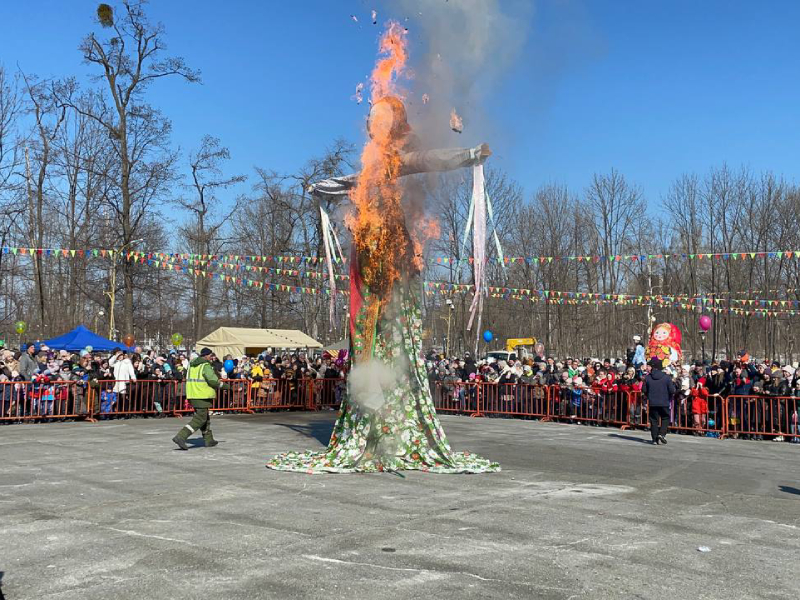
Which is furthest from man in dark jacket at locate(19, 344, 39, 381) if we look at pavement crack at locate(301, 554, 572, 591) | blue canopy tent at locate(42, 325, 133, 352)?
pavement crack at locate(301, 554, 572, 591)

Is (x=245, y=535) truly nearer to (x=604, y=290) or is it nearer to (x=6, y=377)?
(x=6, y=377)

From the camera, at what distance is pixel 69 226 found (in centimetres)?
3803

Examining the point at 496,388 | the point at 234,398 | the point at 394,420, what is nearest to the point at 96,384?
the point at 234,398

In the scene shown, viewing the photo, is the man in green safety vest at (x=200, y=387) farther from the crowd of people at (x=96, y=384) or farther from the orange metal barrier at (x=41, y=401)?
the orange metal barrier at (x=41, y=401)

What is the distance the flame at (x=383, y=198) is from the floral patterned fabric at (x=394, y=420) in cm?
30

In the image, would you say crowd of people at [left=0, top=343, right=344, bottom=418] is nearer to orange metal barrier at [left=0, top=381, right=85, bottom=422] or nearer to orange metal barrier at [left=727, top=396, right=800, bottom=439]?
orange metal barrier at [left=0, top=381, right=85, bottom=422]

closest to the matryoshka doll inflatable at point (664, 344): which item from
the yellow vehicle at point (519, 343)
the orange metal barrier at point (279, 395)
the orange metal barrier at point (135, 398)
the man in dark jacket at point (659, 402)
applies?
the man in dark jacket at point (659, 402)

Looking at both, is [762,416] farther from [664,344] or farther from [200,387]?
[200,387]

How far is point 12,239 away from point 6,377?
21602 millimetres

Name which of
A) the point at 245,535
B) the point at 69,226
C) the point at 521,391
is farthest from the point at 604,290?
the point at 245,535

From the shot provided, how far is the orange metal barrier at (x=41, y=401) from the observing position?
17656 millimetres

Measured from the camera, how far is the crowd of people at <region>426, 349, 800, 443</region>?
16906mm

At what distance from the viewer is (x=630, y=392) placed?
61.9 ft

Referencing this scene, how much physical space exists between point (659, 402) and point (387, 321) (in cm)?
726
